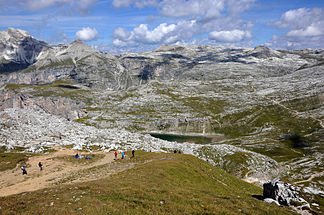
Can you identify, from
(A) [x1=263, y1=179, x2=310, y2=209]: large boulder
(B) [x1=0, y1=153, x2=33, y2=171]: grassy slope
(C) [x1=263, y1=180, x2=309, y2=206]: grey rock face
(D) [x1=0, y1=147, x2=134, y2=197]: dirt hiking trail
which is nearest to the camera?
(A) [x1=263, y1=179, x2=310, y2=209]: large boulder

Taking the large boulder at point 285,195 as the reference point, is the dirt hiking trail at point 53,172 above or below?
below

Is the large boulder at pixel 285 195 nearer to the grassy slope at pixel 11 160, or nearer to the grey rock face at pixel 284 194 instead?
the grey rock face at pixel 284 194

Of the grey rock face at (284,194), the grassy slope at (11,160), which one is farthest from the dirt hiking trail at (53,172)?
the grey rock face at (284,194)

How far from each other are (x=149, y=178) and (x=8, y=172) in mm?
36353

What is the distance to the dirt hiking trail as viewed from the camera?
39.7m

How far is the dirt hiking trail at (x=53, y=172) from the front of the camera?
3972 cm

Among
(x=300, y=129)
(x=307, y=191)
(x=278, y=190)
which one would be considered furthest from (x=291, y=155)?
(x=278, y=190)

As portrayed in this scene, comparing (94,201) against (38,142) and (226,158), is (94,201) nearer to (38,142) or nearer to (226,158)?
(38,142)

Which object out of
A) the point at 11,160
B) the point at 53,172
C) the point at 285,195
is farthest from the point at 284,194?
the point at 11,160

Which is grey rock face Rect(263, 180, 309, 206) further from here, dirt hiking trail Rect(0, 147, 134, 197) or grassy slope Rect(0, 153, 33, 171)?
grassy slope Rect(0, 153, 33, 171)

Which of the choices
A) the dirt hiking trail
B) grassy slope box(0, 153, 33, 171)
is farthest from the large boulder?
grassy slope box(0, 153, 33, 171)

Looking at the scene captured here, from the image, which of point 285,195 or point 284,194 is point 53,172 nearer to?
point 284,194

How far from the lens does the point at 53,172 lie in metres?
48.2

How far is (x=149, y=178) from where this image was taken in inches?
1469
